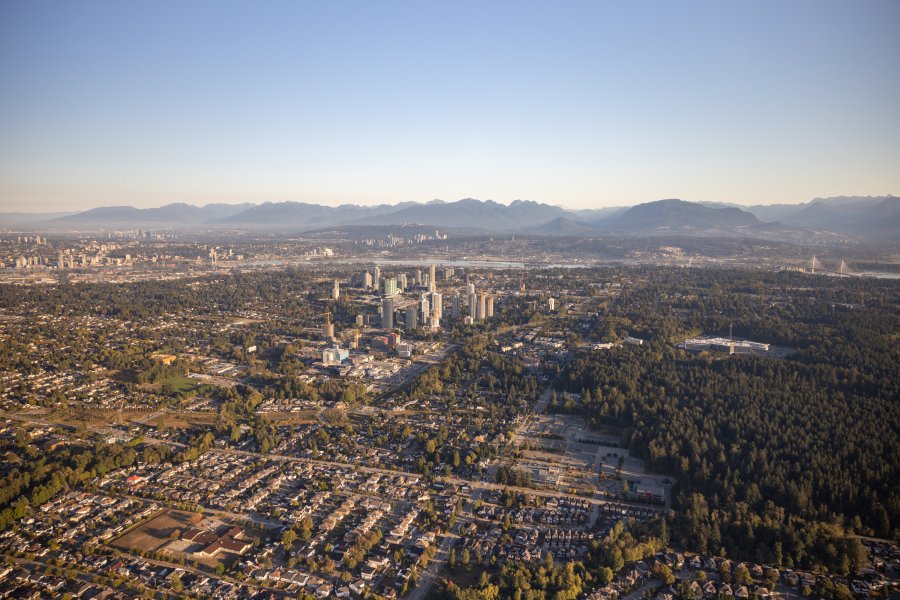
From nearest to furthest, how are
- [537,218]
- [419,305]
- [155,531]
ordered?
1. [155,531]
2. [419,305]
3. [537,218]

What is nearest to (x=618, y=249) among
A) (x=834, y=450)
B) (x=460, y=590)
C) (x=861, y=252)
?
(x=861, y=252)

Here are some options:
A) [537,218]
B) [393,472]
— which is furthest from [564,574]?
[537,218]

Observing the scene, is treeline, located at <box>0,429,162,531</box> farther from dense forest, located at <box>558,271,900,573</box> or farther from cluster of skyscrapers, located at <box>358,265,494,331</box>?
cluster of skyscrapers, located at <box>358,265,494,331</box>

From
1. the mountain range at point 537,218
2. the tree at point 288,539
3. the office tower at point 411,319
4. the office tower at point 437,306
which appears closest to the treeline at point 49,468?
the tree at point 288,539

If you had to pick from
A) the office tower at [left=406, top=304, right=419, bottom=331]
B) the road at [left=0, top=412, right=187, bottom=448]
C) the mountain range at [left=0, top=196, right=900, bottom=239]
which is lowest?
the road at [left=0, top=412, right=187, bottom=448]

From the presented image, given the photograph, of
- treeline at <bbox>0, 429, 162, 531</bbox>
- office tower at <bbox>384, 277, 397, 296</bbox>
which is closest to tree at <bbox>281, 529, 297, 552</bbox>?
treeline at <bbox>0, 429, 162, 531</bbox>

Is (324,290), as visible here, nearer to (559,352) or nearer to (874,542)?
(559,352)

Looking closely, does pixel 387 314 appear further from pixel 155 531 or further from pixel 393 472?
pixel 155 531
